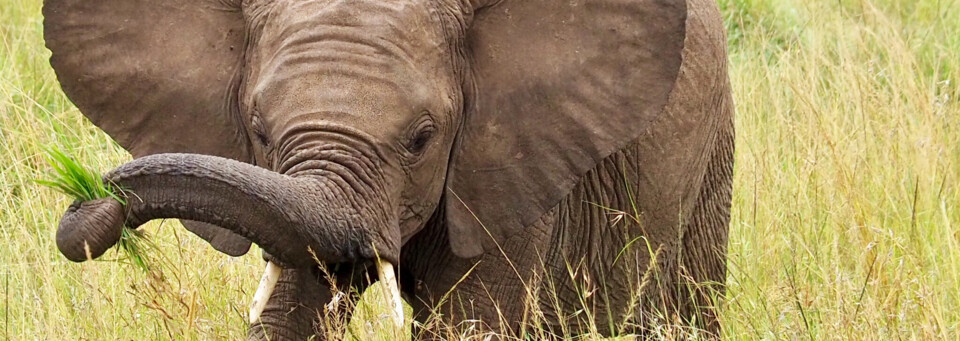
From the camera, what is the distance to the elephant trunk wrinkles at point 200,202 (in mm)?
3344

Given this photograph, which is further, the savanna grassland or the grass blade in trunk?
the savanna grassland

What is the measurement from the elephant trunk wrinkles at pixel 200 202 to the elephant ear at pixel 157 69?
1.81 feet

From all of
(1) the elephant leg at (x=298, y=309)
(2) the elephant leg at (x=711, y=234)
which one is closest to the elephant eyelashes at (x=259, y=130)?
(1) the elephant leg at (x=298, y=309)

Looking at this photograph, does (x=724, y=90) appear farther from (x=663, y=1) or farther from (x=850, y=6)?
(x=850, y=6)

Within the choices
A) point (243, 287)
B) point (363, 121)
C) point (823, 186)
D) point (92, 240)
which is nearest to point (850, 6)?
point (823, 186)

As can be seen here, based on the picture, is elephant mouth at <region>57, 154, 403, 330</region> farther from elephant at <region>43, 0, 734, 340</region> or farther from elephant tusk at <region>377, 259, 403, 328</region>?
elephant tusk at <region>377, 259, 403, 328</region>

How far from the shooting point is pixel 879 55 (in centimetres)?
689

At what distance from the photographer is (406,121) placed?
3.74m

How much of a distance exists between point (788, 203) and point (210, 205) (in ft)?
7.89

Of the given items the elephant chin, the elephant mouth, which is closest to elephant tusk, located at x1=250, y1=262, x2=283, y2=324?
the elephant chin

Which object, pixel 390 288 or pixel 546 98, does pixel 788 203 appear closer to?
pixel 546 98

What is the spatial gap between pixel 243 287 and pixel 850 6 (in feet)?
11.1

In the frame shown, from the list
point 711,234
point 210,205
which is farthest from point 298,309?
point 711,234

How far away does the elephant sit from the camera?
144 inches
